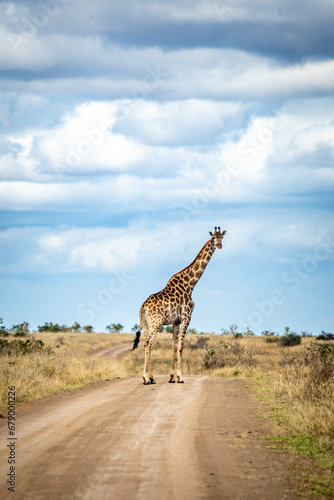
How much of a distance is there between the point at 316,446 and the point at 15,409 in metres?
7.17

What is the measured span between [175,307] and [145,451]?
10.5 m

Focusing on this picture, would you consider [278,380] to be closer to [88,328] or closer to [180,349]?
[180,349]

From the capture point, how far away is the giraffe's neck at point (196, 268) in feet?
67.7

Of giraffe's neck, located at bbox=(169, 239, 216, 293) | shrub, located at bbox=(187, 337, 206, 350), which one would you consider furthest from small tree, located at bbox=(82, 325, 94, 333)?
giraffe's neck, located at bbox=(169, 239, 216, 293)

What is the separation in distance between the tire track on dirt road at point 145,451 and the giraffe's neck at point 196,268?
6142 millimetres

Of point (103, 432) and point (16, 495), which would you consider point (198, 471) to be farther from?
point (103, 432)

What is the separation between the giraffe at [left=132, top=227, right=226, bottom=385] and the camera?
18766 millimetres

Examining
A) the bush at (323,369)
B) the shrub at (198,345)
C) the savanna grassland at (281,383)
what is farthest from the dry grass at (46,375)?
the shrub at (198,345)

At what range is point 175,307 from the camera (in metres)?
19.4

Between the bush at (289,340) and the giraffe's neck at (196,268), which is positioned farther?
the bush at (289,340)

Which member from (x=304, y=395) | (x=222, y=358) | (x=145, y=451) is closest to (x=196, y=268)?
(x=304, y=395)

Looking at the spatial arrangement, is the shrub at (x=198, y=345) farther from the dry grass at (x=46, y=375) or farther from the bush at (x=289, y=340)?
the dry grass at (x=46, y=375)

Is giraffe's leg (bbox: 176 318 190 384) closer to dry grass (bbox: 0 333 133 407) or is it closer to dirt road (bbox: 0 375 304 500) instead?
dry grass (bbox: 0 333 133 407)

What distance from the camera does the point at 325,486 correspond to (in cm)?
768
